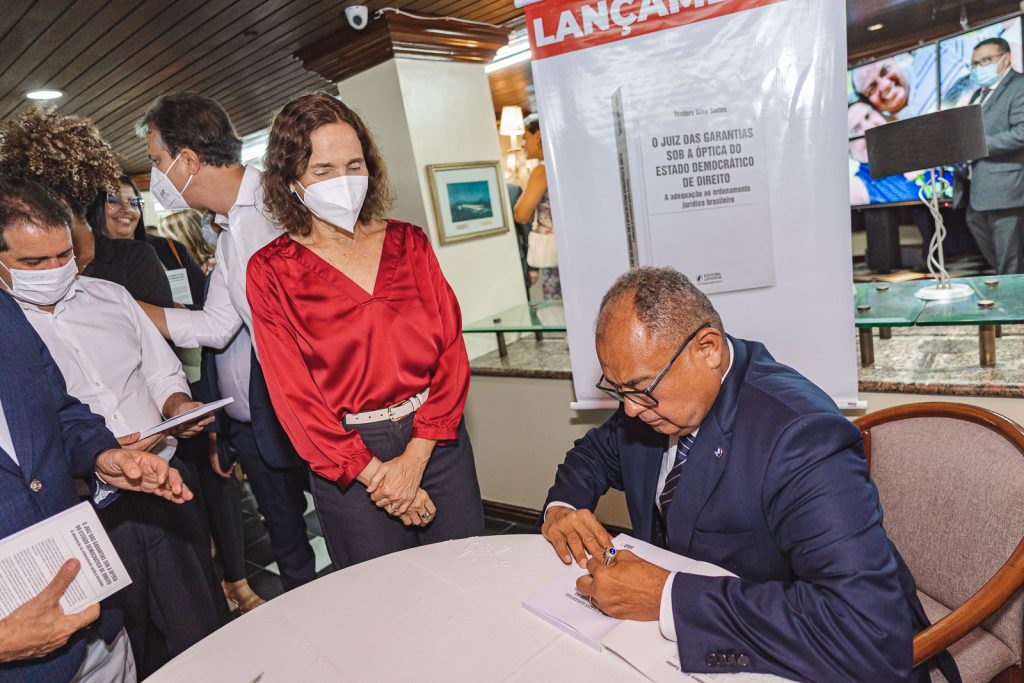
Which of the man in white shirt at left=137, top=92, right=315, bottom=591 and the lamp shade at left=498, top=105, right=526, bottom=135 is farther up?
the lamp shade at left=498, top=105, right=526, bottom=135

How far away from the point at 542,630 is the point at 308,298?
100 centimetres

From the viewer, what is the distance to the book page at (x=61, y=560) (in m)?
1.12

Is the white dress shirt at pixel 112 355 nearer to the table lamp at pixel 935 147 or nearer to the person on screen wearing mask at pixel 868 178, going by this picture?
the table lamp at pixel 935 147

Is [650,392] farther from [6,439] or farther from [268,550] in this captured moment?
[268,550]

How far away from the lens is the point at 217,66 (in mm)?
4125

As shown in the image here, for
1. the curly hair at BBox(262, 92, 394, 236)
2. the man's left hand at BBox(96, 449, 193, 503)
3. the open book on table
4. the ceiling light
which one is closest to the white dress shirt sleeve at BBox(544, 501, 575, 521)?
the open book on table

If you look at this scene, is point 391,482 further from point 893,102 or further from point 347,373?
point 893,102

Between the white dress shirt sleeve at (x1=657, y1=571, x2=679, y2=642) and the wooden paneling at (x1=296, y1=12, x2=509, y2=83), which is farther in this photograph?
the wooden paneling at (x1=296, y1=12, x2=509, y2=83)

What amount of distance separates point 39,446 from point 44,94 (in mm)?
4083

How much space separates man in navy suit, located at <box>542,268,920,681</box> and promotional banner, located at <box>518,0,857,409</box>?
887mm

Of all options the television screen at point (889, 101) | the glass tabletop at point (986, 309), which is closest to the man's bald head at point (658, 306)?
the glass tabletop at point (986, 309)

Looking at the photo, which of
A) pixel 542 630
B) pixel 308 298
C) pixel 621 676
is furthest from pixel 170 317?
pixel 621 676

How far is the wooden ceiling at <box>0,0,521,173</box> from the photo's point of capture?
3.02 metres

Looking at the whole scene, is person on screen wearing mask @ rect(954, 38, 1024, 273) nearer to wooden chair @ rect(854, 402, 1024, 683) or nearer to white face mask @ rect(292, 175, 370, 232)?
wooden chair @ rect(854, 402, 1024, 683)
